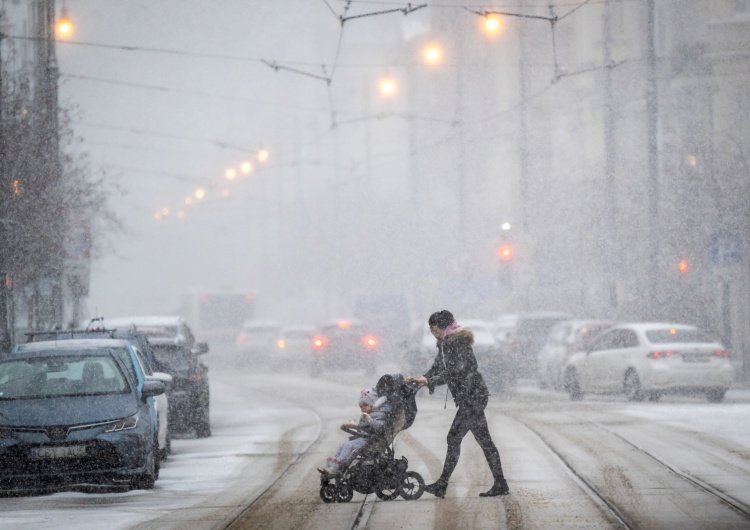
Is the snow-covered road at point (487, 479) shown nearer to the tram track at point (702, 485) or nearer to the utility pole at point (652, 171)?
the tram track at point (702, 485)

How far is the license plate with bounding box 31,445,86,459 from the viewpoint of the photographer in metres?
12.6

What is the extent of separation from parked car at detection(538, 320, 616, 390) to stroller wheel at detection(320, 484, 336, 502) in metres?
18.0

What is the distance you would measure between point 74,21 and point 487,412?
44.1 feet

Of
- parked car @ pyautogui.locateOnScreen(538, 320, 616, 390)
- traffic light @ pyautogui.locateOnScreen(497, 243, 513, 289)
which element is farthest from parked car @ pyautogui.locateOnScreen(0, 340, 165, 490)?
traffic light @ pyautogui.locateOnScreen(497, 243, 513, 289)

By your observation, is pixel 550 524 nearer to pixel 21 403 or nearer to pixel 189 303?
pixel 21 403

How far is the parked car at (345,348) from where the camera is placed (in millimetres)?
41062

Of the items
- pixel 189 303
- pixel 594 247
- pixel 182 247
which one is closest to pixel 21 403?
pixel 594 247

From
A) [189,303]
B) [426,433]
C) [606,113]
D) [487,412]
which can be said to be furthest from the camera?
[189,303]

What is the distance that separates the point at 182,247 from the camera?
382 ft

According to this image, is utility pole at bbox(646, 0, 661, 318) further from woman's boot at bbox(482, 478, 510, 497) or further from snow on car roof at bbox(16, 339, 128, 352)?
woman's boot at bbox(482, 478, 510, 497)

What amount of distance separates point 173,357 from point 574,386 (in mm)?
10420

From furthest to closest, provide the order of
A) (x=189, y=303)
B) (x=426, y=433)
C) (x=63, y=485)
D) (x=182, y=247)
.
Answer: (x=182, y=247) → (x=189, y=303) → (x=426, y=433) → (x=63, y=485)

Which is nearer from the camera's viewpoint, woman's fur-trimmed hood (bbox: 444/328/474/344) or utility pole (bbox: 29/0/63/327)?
woman's fur-trimmed hood (bbox: 444/328/474/344)

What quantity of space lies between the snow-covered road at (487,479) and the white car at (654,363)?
3.96 ft
